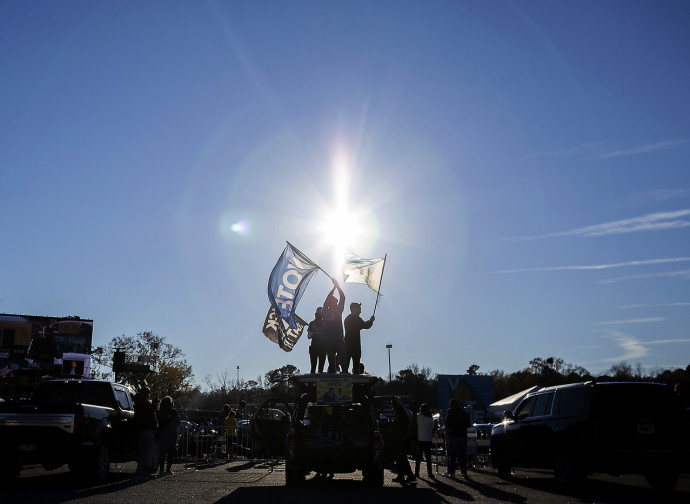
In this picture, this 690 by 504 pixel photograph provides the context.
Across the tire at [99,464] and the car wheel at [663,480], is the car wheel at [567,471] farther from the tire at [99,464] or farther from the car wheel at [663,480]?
the tire at [99,464]

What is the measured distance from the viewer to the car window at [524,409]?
15.1 meters

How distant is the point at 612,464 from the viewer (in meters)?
11.9

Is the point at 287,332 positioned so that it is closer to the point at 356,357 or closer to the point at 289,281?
the point at 289,281

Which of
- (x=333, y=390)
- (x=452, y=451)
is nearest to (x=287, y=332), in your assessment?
(x=452, y=451)

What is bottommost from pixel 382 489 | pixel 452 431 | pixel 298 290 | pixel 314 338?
pixel 382 489

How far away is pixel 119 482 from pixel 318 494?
4.72 metres

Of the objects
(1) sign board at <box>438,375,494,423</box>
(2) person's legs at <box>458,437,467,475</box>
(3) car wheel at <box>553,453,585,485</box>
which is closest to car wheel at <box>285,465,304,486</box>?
(2) person's legs at <box>458,437,467,475</box>

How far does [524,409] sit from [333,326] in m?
5.12

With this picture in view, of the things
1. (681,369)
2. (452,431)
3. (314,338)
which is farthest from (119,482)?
(681,369)

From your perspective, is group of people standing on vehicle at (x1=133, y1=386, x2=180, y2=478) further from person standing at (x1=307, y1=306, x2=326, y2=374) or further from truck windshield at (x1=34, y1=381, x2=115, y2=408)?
person standing at (x1=307, y1=306, x2=326, y2=374)

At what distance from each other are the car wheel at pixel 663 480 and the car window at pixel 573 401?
153 centimetres

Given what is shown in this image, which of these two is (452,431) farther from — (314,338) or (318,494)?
(318,494)

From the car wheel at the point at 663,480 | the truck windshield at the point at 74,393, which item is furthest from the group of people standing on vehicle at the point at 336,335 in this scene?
the car wheel at the point at 663,480

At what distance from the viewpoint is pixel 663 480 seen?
41.3 feet
